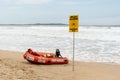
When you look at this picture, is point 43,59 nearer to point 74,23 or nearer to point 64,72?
point 64,72

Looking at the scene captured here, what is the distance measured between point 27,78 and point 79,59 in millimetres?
6145

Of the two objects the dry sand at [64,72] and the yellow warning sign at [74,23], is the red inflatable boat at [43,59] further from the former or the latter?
the yellow warning sign at [74,23]

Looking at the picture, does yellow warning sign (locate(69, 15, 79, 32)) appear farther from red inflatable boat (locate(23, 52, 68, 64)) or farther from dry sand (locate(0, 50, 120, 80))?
red inflatable boat (locate(23, 52, 68, 64))

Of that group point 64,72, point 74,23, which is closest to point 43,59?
point 64,72

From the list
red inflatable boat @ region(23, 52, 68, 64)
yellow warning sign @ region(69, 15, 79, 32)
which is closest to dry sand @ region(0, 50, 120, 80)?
red inflatable boat @ region(23, 52, 68, 64)

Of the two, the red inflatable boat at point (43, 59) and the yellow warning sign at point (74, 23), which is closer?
the yellow warning sign at point (74, 23)

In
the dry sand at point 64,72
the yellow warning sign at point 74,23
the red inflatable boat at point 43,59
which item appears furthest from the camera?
the red inflatable boat at point 43,59

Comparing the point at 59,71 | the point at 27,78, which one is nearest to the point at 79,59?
the point at 59,71

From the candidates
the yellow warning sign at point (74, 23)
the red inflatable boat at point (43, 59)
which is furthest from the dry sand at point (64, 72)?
the yellow warning sign at point (74, 23)

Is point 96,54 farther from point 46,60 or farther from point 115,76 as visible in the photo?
point 115,76

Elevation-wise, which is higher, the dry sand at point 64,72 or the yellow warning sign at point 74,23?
the yellow warning sign at point 74,23

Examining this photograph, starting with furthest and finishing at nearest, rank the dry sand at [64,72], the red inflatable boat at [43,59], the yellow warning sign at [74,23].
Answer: the red inflatable boat at [43,59] → the yellow warning sign at [74,23] → the dry sand at [64,72]

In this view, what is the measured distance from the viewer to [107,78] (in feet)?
32.0

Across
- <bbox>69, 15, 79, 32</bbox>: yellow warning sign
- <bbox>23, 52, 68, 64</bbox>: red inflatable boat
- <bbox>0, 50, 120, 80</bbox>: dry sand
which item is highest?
<bbox>69, 15, 79, 32</bbox>: yellow warning sign
